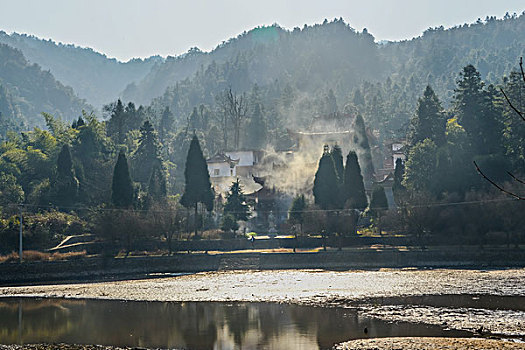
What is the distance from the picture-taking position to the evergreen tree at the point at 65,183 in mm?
67875

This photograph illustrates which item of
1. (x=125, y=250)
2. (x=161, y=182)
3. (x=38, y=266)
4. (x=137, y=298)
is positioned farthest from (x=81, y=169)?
(x=137, y=298)

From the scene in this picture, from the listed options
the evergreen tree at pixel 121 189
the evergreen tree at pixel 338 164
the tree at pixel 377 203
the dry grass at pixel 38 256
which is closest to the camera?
the dry grass at pixel 38 256

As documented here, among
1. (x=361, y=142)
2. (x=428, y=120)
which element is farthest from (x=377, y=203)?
(x=361, y=142)

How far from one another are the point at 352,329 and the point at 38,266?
99.1 feet

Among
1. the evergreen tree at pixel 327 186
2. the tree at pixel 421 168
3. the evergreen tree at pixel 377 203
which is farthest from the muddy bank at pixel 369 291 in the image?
the tree at pixel 421 168

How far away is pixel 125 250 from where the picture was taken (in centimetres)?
5666

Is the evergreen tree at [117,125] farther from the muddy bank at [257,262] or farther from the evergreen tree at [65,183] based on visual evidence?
the muddy bank at [257,262]

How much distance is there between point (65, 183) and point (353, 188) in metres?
29.5

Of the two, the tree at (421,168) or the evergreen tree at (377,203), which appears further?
the tree at (421,168)

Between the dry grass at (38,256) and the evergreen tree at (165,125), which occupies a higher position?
the evergreen tree at (165,125)

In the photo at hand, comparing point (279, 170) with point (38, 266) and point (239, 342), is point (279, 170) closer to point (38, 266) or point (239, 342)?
point (38, 266)

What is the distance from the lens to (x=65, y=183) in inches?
2697

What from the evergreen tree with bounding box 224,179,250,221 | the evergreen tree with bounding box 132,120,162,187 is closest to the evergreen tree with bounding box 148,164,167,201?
the evergreen tree with bounding box 224,179,250,221

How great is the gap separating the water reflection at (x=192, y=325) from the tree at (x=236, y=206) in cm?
2811
